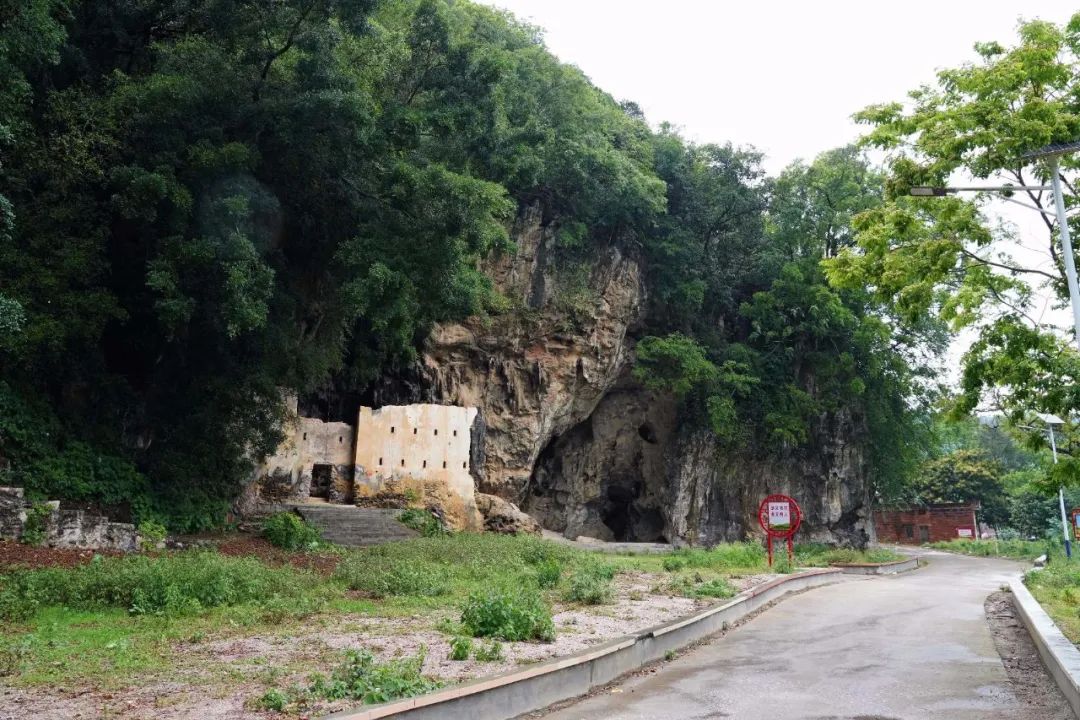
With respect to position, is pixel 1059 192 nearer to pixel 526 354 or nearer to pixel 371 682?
pixel 371 682

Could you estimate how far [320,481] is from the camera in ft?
71.1

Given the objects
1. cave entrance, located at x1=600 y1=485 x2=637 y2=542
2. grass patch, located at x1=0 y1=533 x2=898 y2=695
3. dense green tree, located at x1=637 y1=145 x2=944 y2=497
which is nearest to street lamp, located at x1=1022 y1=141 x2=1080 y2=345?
grass patch, located at x1=0 y1=533 x2=898 y2=695

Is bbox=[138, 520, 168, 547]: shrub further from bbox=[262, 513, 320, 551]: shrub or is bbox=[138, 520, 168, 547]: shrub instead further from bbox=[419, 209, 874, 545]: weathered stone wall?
bbox=[419, 209, 874, 545]: weathered stone wall

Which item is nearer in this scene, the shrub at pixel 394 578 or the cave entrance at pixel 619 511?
the shrub at pixel 394 578

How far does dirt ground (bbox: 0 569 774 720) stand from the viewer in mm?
4742

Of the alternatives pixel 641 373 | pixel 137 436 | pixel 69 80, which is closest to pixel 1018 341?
pixel 137 436

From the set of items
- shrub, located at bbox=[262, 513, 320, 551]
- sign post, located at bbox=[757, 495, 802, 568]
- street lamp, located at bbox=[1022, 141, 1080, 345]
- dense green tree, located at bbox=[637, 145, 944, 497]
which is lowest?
shrub, located at bbox=[262, 513, 320, 551]

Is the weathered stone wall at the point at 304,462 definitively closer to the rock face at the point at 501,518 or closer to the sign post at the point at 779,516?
the rock face at the point at 501,518

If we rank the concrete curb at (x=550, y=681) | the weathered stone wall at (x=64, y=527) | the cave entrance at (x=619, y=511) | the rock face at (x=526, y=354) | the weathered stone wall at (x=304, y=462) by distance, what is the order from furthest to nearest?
the cave entrance at (x=619, y=511)
the rock face at (x=526, y=354)
the weathered stone wall at (x=304, y=462)
the weathered stone wall at (x=64, y=527)
the concrete curb at (x=550, y=681)

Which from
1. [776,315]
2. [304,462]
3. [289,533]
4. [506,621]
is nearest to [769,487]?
[776,315]

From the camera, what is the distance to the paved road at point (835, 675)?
575 cm

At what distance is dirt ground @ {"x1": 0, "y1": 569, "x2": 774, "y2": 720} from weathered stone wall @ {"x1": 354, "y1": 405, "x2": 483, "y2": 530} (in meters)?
12.0

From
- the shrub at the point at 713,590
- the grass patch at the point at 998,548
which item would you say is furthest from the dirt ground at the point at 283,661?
the grass patch at the point at 998,548

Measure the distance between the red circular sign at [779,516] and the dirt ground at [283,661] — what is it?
7.28 m
